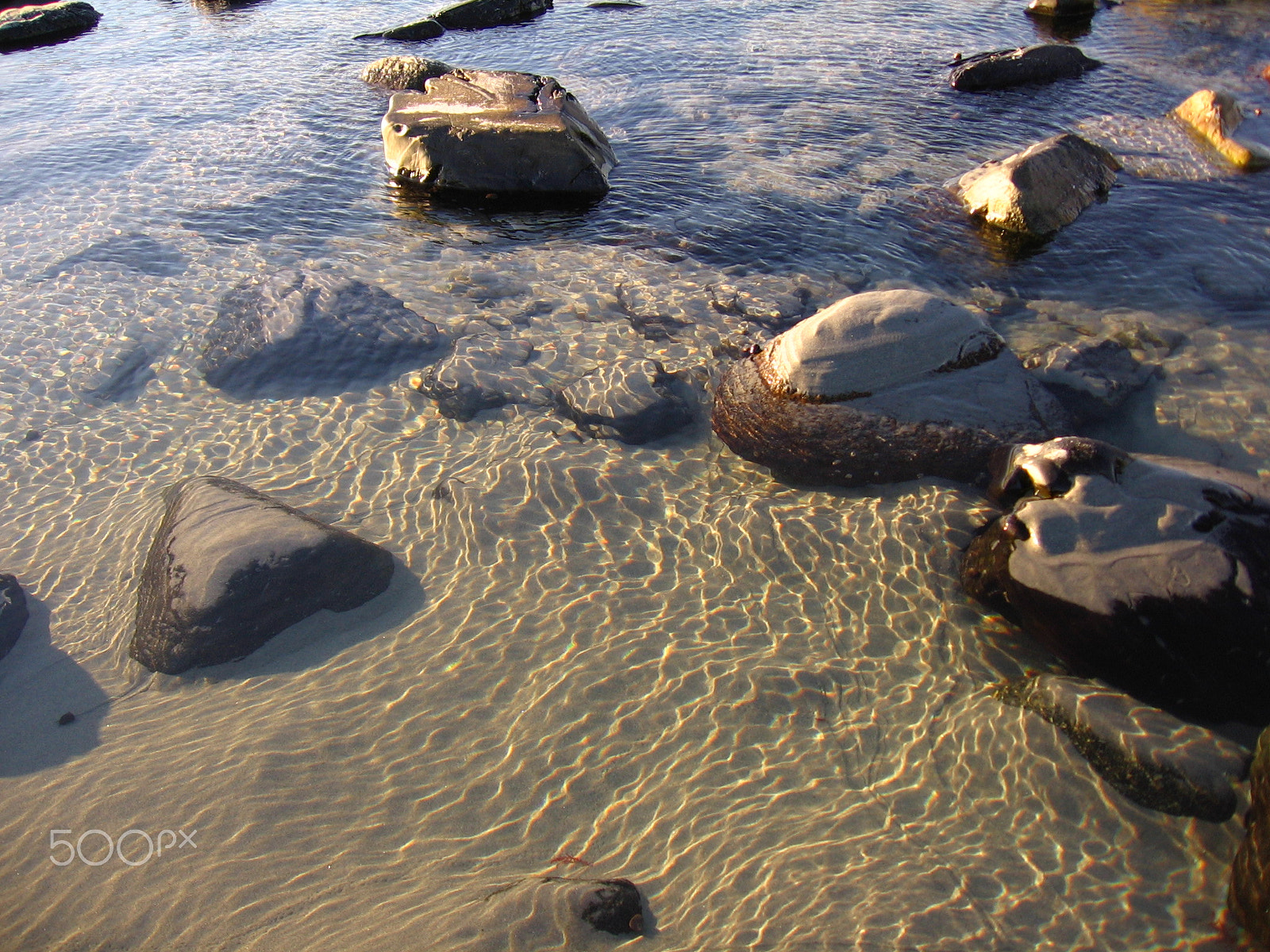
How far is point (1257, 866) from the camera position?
311 centimetres

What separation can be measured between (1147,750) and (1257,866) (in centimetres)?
62

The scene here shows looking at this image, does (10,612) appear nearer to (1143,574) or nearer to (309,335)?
A: (309,335)

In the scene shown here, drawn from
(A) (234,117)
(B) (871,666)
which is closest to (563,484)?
(B) (871,666)

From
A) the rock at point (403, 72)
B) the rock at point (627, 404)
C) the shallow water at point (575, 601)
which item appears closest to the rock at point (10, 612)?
the shallow water at point (575, 601)

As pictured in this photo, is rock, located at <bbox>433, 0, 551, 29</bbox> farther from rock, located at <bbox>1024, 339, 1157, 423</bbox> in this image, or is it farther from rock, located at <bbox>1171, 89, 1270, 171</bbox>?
rock, located at <bbox>1024, 339, 1157, 423</bbox>

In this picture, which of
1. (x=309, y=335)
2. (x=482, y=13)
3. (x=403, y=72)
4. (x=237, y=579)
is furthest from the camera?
(x=482, y=13)

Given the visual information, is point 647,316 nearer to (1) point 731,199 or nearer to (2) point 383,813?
(1) point 731,199

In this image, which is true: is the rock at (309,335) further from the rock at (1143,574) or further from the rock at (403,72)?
the rock at (403,72)

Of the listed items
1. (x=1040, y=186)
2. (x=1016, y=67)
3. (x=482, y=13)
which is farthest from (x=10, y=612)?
(x=482, y=13)

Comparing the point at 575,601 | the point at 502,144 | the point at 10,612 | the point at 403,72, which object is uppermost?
the point at 403,72

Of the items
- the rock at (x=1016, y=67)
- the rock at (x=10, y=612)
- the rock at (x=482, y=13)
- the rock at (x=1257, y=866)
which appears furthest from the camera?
the rock at (x=482, y=13)

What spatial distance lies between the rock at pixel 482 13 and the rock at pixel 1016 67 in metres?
9.30

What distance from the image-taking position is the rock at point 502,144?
9570 millimetres

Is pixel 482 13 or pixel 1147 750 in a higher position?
pixel 482 13
